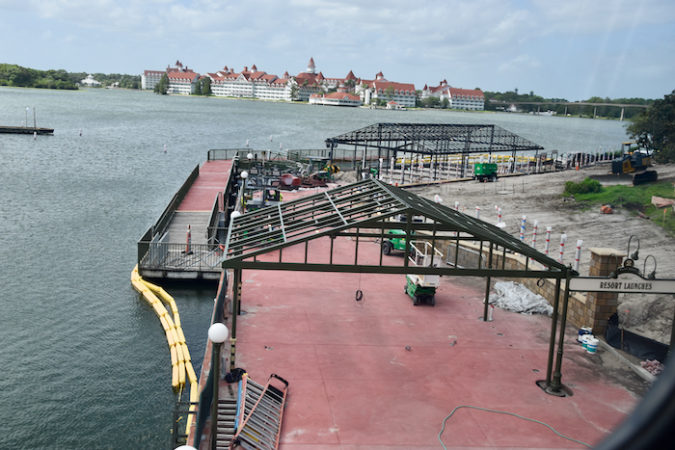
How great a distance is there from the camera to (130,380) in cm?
1850

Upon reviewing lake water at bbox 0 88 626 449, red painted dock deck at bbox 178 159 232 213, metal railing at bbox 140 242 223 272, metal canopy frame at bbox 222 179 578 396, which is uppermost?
metal canopy frame at bbox 222 179 578 396

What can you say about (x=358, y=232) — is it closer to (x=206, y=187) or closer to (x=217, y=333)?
(x=217, y=333)

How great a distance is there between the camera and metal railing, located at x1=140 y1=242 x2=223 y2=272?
84.7 feet

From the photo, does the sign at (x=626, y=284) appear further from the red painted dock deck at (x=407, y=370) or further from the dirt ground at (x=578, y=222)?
the dirt ground at (x=578, y=222)

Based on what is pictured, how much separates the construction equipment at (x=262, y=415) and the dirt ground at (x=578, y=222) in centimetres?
1173

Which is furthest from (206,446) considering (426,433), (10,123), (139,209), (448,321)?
(10,123)

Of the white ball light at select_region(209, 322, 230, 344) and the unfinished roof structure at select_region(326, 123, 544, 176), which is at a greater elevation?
the unfinished roof structure at select_region(326, 123, 544, 176)

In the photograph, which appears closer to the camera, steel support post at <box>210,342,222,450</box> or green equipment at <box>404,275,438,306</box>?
steel support post at <box>210,342,222,450</box>

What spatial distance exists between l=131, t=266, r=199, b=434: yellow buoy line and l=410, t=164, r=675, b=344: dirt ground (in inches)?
520

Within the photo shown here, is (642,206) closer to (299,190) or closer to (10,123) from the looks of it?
(299,190)

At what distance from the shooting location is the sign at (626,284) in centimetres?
1446

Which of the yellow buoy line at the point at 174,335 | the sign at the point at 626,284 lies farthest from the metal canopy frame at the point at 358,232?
the yellow buoy line at the point at 174,335

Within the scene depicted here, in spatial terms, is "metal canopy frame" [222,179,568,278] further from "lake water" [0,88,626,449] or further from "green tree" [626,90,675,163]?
"green tree" [626,90,675,163]

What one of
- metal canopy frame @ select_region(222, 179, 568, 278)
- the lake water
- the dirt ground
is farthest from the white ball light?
the dirt ground
